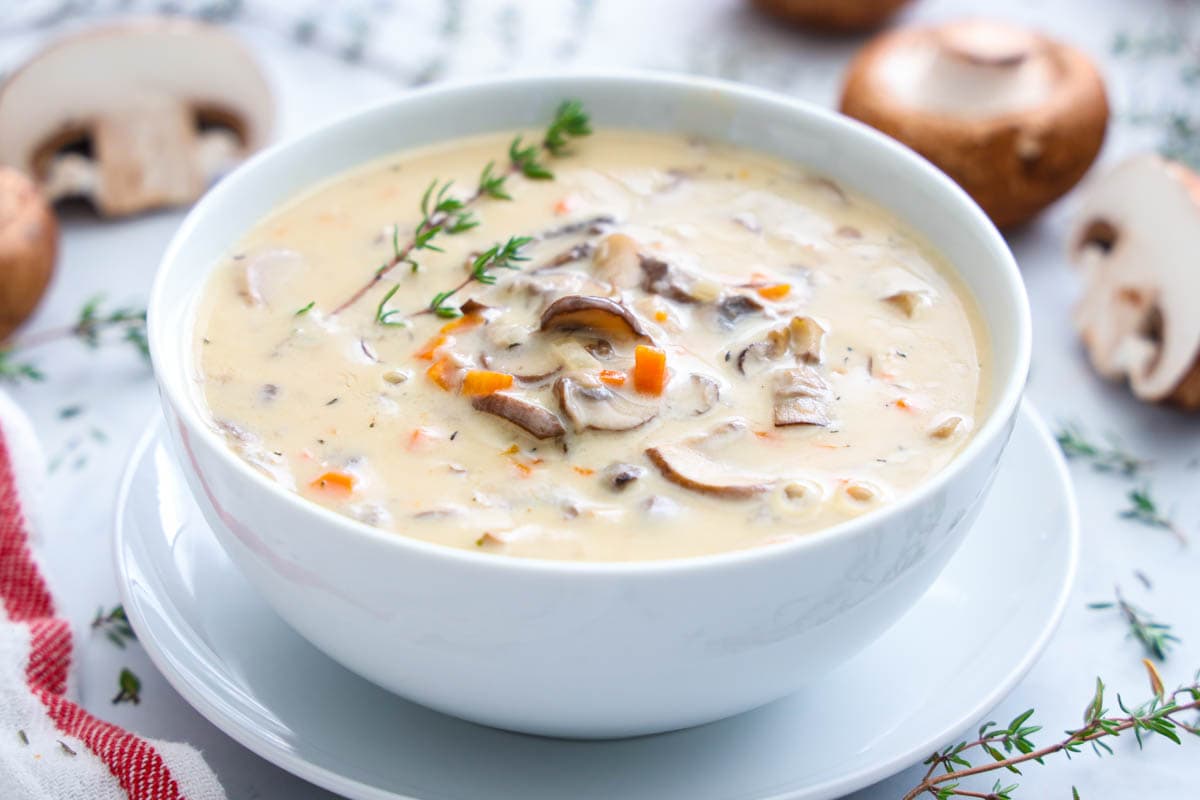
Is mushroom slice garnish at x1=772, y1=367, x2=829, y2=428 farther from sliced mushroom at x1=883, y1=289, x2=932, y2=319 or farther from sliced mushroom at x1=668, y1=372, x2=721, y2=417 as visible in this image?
sliced mushroom at x1=883, y1=289, x2=932, y2=319

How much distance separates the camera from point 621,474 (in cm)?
210

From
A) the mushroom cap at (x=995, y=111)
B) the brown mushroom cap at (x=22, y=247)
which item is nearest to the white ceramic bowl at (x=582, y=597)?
the brown mushroom cap at (x=22, y=247)

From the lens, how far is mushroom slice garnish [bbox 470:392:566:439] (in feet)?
7.14

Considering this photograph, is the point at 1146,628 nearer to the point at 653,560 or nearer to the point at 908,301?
the point at 908,301

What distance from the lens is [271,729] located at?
2119mm

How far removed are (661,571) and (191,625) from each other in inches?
38.1

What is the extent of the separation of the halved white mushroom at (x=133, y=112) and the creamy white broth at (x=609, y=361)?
1307mm

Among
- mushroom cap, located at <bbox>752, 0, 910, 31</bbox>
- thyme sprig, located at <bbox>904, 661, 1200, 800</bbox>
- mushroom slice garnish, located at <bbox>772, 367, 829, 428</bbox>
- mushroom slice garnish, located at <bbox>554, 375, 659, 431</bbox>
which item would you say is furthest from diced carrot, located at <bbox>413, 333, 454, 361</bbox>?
mushroom cap, located at <bbox>752, 0, 910, 31</bbox>

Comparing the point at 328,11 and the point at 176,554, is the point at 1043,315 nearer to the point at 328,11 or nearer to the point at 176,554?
the point at 176,554

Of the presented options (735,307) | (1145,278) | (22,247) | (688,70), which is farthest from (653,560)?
(688,70)

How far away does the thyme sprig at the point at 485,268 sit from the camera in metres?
2.46

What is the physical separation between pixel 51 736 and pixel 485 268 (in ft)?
3.66

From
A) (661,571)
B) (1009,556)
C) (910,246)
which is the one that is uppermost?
(661,571)

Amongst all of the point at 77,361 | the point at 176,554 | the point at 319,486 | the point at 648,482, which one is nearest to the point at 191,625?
the point at 176,554
